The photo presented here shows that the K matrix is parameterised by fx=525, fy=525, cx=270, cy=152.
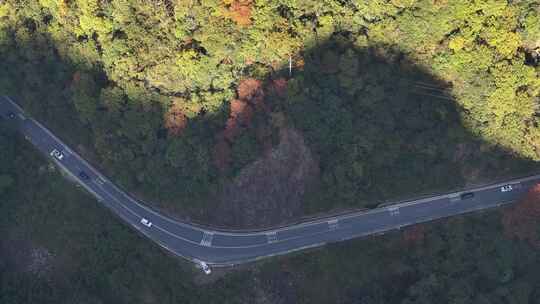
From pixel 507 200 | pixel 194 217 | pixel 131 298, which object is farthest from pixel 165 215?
pixel 507 200

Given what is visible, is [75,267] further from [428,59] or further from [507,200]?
[507,200]

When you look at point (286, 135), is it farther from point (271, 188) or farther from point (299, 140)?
point (271, 188)

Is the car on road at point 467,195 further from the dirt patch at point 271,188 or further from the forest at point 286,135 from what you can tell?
the dirt patch at point 271,188

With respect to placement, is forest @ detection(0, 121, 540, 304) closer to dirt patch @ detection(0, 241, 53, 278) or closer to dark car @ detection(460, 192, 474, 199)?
→ dirt patch @ detection(0, 241, 53, 278)

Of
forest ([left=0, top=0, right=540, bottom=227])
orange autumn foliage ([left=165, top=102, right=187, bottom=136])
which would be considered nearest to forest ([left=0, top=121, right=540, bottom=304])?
forest ([left=0, top=0, right=540, bottom=227])

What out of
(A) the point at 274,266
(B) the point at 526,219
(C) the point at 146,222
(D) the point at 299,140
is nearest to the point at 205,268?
(A) the point at 274,266
